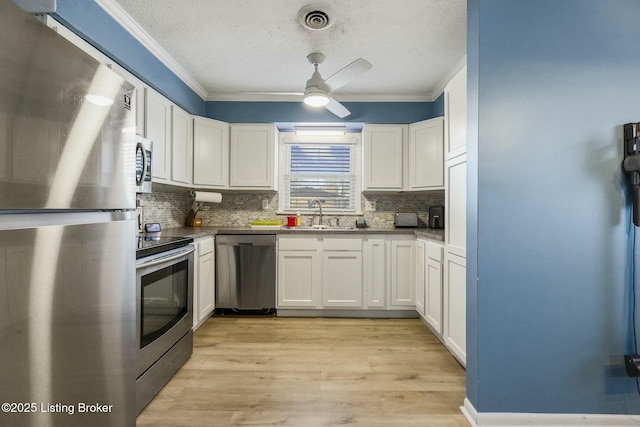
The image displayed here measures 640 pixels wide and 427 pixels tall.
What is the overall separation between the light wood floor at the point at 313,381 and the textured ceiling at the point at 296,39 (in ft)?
8.34

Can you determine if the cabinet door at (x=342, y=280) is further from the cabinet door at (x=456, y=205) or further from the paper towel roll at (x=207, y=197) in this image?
the paper towel roll at (x=207, y=197)

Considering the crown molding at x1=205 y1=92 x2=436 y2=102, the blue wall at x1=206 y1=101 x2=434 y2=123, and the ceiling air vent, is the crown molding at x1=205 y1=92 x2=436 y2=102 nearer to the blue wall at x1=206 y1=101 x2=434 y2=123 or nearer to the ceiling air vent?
the blue wall at x1=206 y1=101 x2=434 y2=123

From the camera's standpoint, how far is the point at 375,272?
3316mm

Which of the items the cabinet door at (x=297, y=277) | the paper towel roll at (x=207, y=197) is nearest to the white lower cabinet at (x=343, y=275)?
the cabinet door at (x=297, y=277)

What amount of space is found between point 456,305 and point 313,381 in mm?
1134

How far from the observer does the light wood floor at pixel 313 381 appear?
1699mm

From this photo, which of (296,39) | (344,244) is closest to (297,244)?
(344,244)

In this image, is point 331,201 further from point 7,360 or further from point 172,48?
point 7,360

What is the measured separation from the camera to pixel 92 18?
194 cm

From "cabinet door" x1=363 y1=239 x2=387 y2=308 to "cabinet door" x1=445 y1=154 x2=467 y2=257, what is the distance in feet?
3.37

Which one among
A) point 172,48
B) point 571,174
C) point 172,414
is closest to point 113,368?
point 172,414

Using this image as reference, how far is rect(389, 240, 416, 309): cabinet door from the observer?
3.29 metres

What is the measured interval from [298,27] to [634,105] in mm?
2146

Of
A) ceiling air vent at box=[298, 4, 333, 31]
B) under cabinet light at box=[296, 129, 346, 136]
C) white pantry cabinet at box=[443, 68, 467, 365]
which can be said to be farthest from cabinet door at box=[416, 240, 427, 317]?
ceiling air vent at box=[298, 4, 333, 31]
